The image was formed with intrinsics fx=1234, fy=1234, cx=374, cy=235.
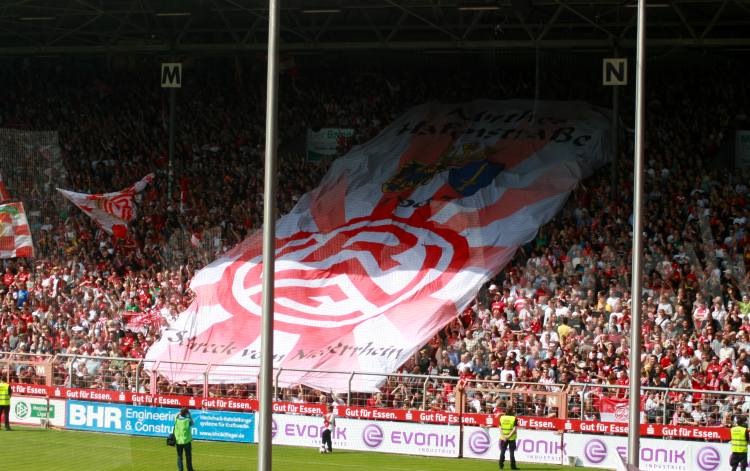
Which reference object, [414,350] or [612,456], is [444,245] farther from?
[612,456]

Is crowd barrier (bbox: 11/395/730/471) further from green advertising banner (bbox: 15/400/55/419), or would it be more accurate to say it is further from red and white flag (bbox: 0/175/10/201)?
red and white flag (bbox: 0/175/10/201)

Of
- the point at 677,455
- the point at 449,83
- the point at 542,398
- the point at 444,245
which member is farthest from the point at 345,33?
the point at 677,455

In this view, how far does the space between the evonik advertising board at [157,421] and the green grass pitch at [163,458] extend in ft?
1.28

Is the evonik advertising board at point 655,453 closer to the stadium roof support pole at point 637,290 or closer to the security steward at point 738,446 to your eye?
the security steward at point 738,446

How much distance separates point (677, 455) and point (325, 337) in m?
10.8

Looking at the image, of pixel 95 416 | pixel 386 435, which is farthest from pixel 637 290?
pixel 95 416

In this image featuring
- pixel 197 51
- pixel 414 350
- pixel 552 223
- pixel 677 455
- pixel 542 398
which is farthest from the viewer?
pixel 197 51

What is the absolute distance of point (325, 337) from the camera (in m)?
34.5

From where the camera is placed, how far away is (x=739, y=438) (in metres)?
26.0

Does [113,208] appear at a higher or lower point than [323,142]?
lower

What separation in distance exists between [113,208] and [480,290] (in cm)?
1401

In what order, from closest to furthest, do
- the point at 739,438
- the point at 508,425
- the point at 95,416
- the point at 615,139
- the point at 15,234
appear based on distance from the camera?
the point at 739,438 < the point at 508,425 < the point at 95,416 < the point at 615,139 < the point at 15,234

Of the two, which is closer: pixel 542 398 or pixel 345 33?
pixel 542 398

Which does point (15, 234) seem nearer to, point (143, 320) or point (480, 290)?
point (143, 320)
